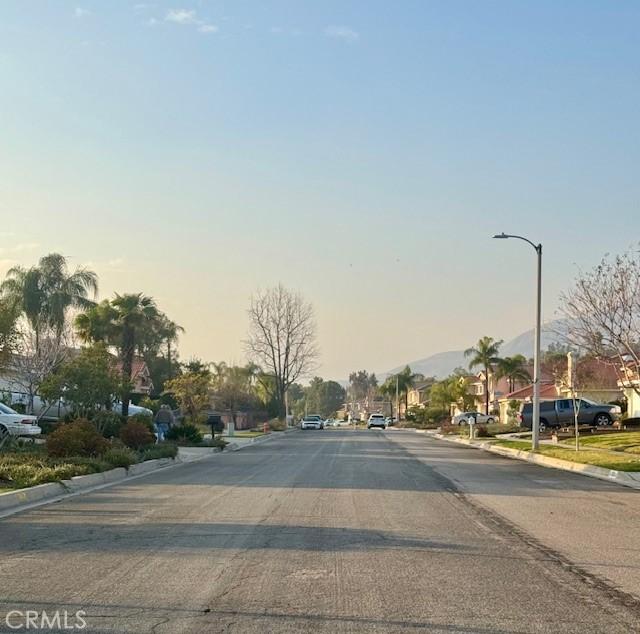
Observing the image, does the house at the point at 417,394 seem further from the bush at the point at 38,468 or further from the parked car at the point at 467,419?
the bush at the point at 38,468

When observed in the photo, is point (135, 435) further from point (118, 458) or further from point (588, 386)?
point (588, 386)

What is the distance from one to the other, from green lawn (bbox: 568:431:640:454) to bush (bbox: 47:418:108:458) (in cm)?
1733

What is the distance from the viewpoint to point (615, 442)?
33.5m

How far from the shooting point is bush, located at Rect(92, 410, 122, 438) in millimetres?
27406

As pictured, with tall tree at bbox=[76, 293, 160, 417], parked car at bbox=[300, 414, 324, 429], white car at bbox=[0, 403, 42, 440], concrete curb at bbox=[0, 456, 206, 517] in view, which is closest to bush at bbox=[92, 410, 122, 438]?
white car at bbox=[0, 403, 42, 440]

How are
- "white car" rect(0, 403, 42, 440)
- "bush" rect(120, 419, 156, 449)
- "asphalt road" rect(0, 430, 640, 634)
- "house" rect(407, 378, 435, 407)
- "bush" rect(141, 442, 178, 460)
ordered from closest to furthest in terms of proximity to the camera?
1. "asphalt road" rect(0, 430, 640, 634)
2. "bush" rect(141, 442, 178, 460)
3. "bush" rect(120, 419, 156, 449)
4. "white car" rect(0, 403, 42, 440)
5. "house" rect(407, 378, 435, 407)

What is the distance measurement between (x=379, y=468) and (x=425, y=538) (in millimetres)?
12520

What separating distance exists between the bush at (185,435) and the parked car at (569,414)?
19801mm

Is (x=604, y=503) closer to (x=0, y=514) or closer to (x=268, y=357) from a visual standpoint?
(x=0, y=514)

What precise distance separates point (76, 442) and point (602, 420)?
32.0 metres

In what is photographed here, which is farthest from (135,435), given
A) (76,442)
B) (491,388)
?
(491,388)

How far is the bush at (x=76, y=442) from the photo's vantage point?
21.1 m

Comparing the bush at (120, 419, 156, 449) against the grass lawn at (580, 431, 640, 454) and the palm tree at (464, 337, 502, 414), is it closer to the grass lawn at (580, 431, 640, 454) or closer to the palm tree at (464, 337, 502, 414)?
the grass lawn at (580, 431, 640, 454)

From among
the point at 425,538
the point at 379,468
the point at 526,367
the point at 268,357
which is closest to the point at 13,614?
the point at 425,538
